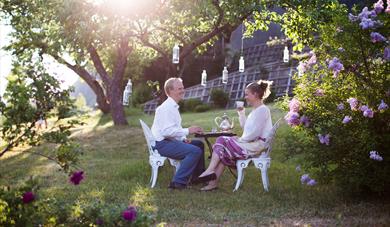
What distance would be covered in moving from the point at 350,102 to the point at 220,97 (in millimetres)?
16660

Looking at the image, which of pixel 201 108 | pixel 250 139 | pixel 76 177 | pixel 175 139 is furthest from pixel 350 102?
pixel 201 108

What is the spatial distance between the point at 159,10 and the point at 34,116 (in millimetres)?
7863

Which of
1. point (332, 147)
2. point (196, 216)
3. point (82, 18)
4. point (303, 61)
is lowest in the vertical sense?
point (196, 216)

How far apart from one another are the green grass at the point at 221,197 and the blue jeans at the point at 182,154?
9.2 inches

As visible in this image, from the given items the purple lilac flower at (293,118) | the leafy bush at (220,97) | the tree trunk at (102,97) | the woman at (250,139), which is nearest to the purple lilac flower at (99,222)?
the purple lilac flower at (293,118)

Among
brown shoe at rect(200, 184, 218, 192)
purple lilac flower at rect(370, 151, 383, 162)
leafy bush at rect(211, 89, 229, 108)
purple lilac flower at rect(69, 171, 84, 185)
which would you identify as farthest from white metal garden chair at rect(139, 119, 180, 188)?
leafy bush at rect(211, 89, 229, 108)

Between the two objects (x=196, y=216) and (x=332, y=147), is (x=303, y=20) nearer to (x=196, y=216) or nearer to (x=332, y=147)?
(x=332, y=147)

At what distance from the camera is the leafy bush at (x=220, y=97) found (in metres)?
22.0

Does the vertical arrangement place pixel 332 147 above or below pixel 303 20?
below

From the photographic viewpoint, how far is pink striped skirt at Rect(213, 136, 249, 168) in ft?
23.3

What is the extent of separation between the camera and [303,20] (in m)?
8.92

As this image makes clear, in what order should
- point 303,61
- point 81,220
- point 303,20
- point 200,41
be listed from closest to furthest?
point 81,220 < point 303,61 < point 303,20 < point 200,41

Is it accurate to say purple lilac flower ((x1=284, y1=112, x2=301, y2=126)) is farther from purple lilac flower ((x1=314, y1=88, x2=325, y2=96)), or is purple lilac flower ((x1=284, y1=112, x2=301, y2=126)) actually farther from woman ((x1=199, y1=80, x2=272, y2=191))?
woman ((x1=199, y1=80, x2=272, y2=191))

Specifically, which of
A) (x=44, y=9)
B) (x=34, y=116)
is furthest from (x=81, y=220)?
(x=44, y=9)
